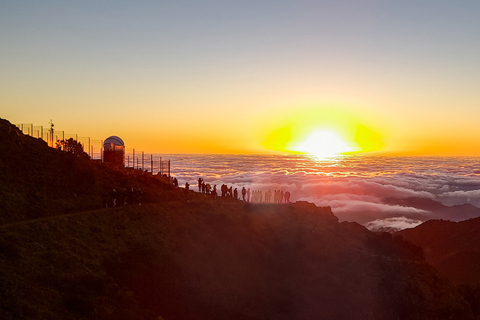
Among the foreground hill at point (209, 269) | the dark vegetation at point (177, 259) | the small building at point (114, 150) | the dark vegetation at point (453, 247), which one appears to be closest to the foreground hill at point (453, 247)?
the dark vegetation at point (453, 247)

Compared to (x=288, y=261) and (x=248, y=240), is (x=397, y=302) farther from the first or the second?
(x=248, y=240)

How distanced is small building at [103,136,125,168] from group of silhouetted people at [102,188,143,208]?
69.5 ft

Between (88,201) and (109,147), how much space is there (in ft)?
84.4

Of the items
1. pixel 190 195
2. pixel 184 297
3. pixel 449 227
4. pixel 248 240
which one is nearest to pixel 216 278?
pixel 184 297

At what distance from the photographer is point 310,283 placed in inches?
1307

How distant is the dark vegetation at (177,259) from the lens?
2181 centimetres

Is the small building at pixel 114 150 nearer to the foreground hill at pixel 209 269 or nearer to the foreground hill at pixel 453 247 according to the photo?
the foreground hill at pixel 209 269

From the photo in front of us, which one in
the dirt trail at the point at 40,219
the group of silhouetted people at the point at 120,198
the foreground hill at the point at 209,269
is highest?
the group of silhouetted people at the point at 120,198

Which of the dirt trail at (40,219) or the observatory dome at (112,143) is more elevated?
the observatory dome at (112,143)

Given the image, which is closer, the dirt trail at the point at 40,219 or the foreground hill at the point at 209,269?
the foreground hill at the point at 209,269

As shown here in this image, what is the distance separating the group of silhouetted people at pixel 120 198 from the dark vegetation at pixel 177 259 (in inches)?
48.8

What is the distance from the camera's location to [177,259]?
99.1ft

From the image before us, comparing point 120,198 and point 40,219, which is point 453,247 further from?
point 40,219

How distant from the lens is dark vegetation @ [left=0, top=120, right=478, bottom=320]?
71.6ft
